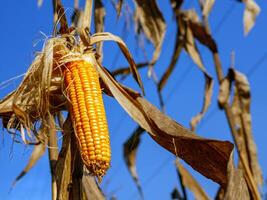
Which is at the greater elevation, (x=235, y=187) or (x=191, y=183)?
(x=235, y=187)

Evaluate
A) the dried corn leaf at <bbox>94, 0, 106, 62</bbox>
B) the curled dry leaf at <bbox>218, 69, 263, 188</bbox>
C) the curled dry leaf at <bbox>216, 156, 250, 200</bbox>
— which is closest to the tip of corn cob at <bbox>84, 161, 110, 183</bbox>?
the curled dry leaf at <bbox>216, 156, 250, 200</bbox>

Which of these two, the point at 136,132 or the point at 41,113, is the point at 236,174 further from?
the point at 136,132

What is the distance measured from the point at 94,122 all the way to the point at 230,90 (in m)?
2.47

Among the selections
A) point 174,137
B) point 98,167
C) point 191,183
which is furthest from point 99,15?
point 98,167

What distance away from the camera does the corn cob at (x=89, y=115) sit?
1.53 m

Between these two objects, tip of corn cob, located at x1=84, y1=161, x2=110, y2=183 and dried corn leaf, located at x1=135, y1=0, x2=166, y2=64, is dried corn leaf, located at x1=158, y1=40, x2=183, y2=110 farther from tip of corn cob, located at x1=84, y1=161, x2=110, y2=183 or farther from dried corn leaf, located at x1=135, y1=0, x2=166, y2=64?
tip of corn cob, located at x1=84, y1=161, x2=110, y2=183

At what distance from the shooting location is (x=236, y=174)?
1810 mm

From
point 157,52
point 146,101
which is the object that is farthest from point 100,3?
point 146,101

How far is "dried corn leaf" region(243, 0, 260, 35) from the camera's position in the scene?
3.53 meters

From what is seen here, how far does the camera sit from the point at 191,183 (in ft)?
11.4

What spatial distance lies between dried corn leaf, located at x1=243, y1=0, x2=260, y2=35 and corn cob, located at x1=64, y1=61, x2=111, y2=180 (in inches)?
79.1

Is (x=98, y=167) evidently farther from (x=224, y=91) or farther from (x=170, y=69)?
(x=170, y=69)

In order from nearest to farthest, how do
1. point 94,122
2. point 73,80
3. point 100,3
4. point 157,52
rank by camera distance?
point 94,122 < point 73,80 < point 100,3 < point 157,52

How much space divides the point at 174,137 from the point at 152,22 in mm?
2346
